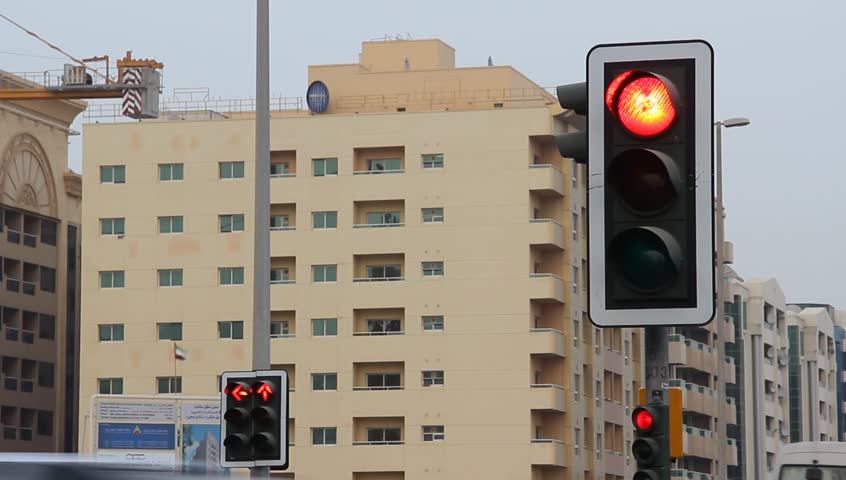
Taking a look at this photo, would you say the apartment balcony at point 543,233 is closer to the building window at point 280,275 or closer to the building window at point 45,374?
the building window at point 280,275

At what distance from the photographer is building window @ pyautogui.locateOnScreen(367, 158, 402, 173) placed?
9669 cm

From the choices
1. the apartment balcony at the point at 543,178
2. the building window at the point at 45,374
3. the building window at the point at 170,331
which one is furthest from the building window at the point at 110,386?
the apartment balcony at the point at 543,178

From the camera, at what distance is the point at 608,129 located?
24.5ft

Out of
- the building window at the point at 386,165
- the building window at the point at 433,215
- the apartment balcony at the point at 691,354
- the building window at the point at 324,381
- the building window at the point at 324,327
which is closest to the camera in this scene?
the building window at the point at 324,381

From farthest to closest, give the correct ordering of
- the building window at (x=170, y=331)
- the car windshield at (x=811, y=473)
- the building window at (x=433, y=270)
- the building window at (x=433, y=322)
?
1. the building window at (x=170, y=331)
2. the building window at (x=433, y=270)
3. the building window at (x=433, y=322)
4. the car windshield at (x=811, y=473)

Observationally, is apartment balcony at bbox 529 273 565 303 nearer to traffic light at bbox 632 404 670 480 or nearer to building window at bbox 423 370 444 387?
building window at bbox 423 370 444 387

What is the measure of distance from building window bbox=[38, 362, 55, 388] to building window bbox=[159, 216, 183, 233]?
1803 centimetres

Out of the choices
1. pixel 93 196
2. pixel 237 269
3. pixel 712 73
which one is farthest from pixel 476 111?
pixel 712 73

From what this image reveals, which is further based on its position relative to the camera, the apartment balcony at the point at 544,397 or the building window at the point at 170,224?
the building window at the point at 170,224

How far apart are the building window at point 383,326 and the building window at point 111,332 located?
13030 mm

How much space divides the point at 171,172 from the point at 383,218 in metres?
11.3

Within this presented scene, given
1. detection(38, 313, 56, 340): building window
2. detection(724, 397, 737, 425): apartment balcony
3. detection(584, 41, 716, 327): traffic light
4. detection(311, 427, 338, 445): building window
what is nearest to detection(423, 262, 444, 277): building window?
detection(311, 427, 338, 445): building window

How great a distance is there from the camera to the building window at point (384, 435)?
307 feet

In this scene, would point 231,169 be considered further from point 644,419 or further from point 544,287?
point 644,419
